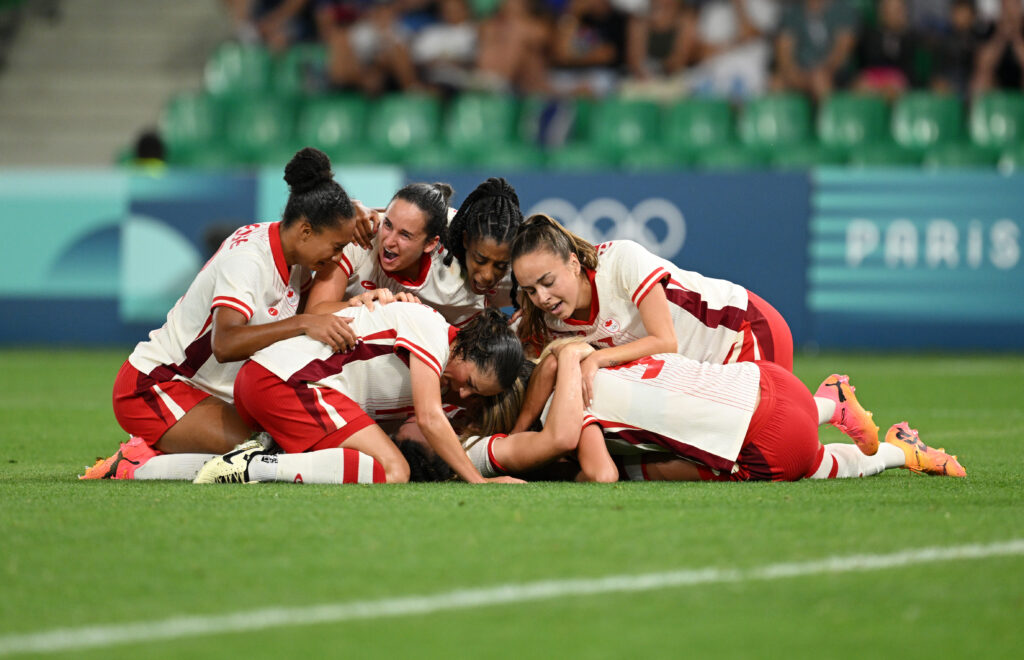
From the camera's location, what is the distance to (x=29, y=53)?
15.0m

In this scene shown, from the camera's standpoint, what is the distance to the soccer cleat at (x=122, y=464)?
4.96m

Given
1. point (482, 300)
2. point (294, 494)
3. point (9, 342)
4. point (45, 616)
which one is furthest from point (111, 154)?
point (45, 616)

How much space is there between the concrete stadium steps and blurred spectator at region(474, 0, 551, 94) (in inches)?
154

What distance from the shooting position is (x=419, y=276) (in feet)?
18.2

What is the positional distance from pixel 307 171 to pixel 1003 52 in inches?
354

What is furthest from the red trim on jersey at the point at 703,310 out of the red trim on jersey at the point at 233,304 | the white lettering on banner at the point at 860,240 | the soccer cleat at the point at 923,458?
the white lettering on banner at the point at 860,240

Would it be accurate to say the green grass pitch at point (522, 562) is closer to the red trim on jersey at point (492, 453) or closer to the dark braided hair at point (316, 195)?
the red trim on jersey at point (492, 453)

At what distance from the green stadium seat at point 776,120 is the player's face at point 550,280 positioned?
7366 millimetres

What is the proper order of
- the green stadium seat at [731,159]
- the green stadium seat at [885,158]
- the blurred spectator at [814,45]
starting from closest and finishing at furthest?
1. the green stadium seat at [885,158]
2. the green stadium seat at [731,159]
3. the blurred spectator at [814,45]

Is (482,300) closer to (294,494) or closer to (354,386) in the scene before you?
(354,386)

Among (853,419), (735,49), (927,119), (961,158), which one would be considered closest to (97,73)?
(735,49)

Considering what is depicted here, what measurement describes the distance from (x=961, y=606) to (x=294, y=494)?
7.59 feet

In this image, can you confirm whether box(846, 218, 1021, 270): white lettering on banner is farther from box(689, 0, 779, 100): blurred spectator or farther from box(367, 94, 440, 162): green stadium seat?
box(367, 94, 440, 162): green stadium seat

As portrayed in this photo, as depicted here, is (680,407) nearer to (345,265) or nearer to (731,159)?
(345,265)
